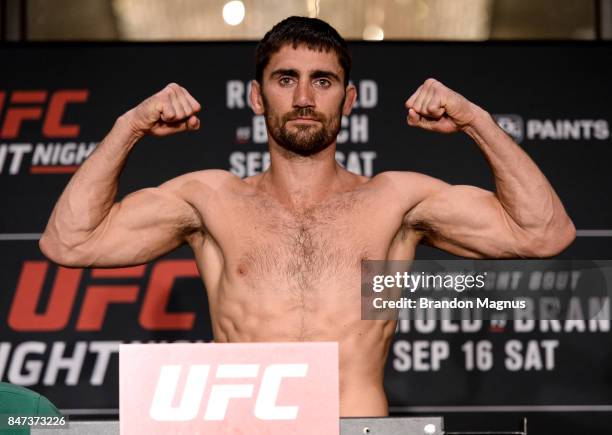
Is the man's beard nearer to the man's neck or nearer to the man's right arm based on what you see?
the man's neck

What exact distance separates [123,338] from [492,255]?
50.8 inches

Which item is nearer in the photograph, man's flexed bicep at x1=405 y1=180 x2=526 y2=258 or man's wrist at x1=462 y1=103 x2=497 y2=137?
man's wrist at x1=462 y1=103 x2=497 y2=137

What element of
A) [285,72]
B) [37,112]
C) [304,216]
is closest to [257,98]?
[285,72]

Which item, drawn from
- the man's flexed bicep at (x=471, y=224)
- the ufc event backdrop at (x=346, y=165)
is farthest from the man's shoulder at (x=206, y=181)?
the ufc event backdrop at (x=346, y=165)

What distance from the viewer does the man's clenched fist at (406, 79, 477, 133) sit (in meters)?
2.09

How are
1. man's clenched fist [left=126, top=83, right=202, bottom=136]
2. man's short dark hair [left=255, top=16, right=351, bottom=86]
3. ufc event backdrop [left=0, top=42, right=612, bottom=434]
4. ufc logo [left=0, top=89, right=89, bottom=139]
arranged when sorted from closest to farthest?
man's clenched fist [left=126, top=83, right=202, bottom=136], man's short dark hair [left=255, top=16, right=351, bottom=86], ufc event backdrop [left=0, top=42, right=612, bottom=434], ufc logo [left=0, top=89, right=89, bottom=139]

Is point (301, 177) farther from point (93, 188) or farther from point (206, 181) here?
point (93, 188)

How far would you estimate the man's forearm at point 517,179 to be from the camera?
219 centimetres

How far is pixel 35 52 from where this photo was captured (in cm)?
326

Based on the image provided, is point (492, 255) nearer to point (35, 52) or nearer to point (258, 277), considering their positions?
point (258, 277)

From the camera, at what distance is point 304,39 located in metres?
2.34

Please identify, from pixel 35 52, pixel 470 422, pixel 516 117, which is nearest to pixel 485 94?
pixel 516 117

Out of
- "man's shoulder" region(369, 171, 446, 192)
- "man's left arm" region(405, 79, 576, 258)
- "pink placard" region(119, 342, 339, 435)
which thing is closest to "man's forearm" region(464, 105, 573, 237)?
"man's left arm" region(405, 79, 576, 258)

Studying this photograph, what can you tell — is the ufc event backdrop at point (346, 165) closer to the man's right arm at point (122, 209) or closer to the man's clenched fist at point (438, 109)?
the man's right arm at point (122, 209)
